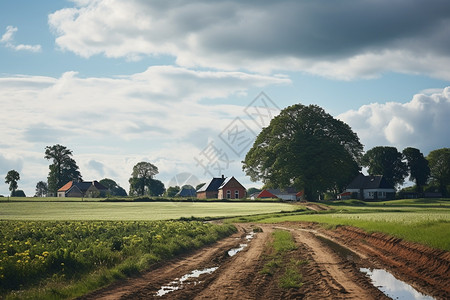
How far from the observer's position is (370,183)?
459 ft

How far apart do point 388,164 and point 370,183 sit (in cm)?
1891

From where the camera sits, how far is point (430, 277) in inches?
697

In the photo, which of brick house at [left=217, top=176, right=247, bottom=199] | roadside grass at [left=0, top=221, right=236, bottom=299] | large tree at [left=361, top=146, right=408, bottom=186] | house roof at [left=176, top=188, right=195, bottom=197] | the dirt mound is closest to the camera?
roadside grass at [left=0, top=221, right=236, bottom=299]

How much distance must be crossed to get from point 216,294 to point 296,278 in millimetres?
3713

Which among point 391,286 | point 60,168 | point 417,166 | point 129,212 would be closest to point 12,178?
point 60,168

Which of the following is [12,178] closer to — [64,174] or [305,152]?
[64,174]

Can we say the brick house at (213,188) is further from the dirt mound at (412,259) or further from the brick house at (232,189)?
the dirt mound at (412,259)

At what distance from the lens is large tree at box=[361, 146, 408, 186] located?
154000 mm

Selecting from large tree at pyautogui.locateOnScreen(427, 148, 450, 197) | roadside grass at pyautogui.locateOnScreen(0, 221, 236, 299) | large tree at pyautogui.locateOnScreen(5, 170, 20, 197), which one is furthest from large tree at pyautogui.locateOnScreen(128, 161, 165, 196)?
roadside grass at pyautogui.locateOnScreen(0, 221, 236, 299)

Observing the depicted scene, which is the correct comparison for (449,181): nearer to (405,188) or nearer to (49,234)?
(405,188)

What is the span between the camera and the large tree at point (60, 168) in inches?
6649

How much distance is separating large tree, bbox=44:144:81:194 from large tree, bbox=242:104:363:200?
9574 centimetres

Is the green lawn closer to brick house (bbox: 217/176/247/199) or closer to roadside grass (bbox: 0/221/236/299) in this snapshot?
roadside grass (bbox: 0/221/236/299)

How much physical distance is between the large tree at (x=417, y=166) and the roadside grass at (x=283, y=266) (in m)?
136
